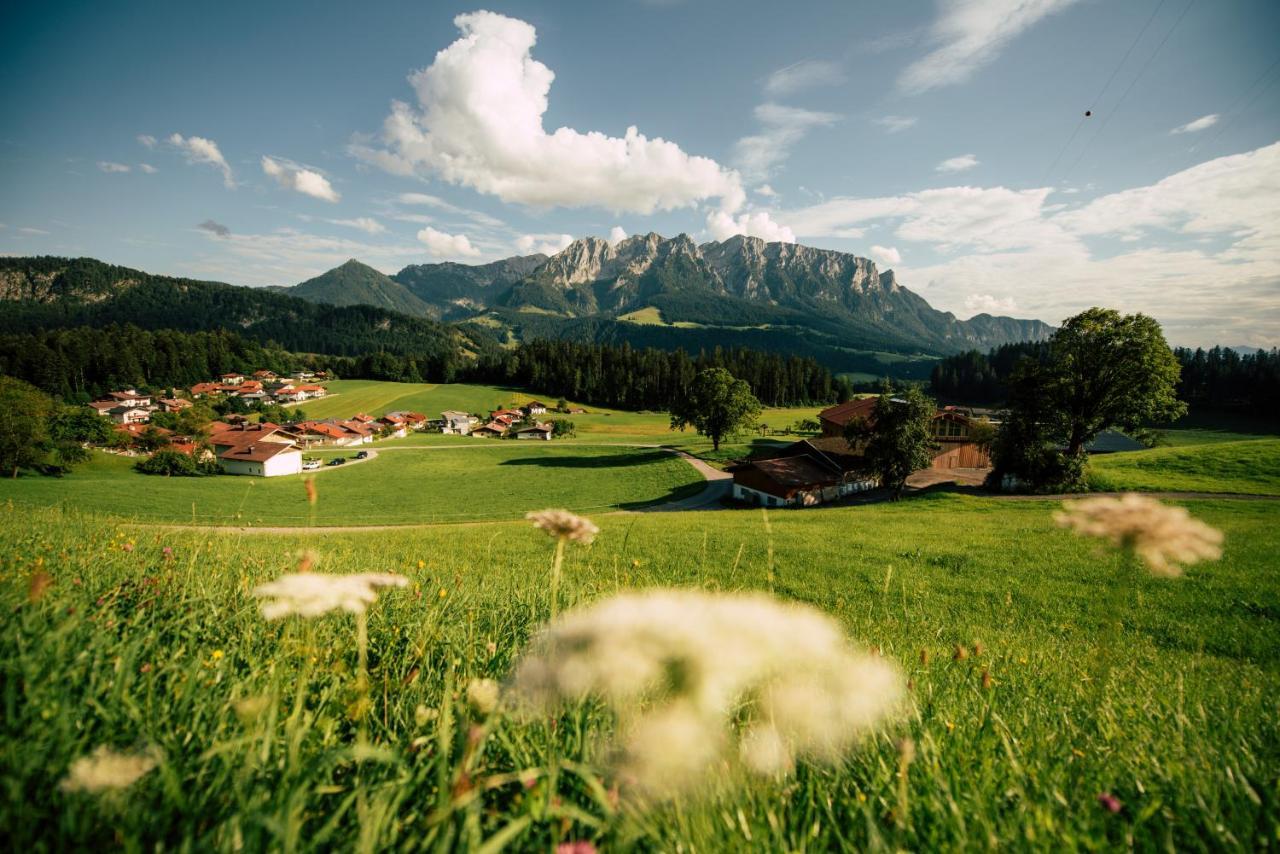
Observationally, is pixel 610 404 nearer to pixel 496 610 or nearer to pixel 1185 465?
pixel 1185 465

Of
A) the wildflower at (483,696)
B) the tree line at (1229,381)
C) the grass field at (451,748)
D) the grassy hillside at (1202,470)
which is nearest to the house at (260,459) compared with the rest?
the grass field at (451,748)

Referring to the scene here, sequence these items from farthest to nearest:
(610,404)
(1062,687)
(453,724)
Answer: (610,404)
(1062,687)
(453,724)

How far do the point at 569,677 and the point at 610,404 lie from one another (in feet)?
545

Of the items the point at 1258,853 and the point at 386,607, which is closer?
the point at 1258,853

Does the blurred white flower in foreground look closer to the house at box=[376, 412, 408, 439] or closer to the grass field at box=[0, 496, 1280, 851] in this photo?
the grass field at box=[0, 496, 1280, 851]

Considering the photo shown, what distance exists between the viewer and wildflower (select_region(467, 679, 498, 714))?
2.06 m

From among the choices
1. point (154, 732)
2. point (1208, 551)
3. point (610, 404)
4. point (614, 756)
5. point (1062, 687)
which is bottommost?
point (610, 404)

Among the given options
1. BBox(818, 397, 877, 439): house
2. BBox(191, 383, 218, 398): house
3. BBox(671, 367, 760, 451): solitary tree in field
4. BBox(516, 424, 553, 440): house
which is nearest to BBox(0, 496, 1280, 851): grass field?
BBox(671, 367, 760, 451): solitary tree in field

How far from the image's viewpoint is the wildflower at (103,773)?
51.4 inches

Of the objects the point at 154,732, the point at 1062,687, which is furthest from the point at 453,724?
the point at 1062,687

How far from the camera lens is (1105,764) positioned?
2.35m

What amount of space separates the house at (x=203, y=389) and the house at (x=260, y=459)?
97.9 m

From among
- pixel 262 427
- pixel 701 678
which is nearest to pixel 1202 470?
pixel 701 678

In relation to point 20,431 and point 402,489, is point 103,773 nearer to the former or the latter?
point 402,489
